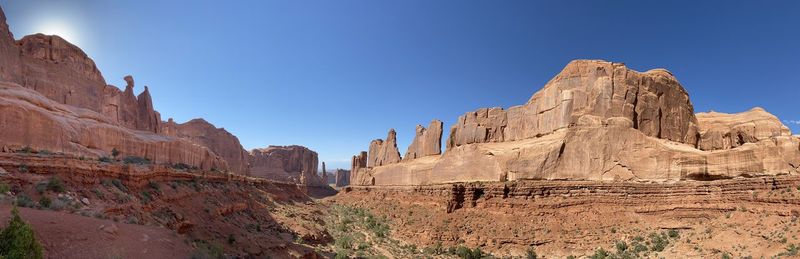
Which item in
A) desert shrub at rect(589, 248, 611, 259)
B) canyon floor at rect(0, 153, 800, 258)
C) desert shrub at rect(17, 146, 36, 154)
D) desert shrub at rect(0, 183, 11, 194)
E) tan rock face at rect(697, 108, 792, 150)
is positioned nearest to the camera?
desert shrub at rect(0, 183, 11, 194)

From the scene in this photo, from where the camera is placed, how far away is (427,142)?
63344 millimetres

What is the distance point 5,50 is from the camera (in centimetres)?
2705

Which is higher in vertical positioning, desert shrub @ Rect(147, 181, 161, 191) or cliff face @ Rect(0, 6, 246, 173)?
cliff face @ Rect(0, 6, 246, 173)

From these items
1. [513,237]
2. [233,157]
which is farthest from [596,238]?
[233,157]

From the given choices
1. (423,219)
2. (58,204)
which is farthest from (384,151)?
(58,204)

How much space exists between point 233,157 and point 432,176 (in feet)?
166

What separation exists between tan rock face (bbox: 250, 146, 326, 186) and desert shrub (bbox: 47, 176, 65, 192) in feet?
296

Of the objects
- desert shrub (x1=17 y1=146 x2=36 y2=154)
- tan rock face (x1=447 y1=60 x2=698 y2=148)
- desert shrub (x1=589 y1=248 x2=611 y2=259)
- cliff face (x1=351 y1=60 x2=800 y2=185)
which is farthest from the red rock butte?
tan rock face (x1=447 y1=60 x2=698 y2=148)

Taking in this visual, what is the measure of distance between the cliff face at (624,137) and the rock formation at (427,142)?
13.3m

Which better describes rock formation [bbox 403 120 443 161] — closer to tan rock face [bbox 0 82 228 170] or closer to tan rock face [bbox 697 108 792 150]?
tan rock face [bbox 697 108 792 150]

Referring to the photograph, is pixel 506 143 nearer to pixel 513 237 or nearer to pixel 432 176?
pixel 432 176

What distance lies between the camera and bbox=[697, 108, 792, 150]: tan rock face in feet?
112

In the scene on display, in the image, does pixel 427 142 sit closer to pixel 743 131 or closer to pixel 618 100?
pixel 618 100

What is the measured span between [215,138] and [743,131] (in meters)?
81.9
